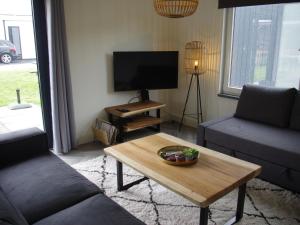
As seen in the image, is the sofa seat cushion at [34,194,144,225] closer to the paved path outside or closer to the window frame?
the paved path outside

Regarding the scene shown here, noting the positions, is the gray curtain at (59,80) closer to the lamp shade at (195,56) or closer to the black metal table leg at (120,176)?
the black metal table leg at (120,176)

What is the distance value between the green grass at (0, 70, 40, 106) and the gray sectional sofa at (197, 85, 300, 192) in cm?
207

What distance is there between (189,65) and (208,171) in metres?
2.38

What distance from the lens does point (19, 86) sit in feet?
11.0

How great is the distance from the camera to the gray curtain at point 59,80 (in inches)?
122

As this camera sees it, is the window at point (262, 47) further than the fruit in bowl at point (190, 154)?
Yes

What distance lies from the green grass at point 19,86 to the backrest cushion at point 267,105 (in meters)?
2.50

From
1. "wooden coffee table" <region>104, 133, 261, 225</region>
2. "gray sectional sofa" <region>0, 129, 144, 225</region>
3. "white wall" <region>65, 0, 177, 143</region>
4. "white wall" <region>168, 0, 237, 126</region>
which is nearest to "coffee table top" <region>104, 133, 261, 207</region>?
"wooden coffee table" <region>104, 133, 261, 225</region>

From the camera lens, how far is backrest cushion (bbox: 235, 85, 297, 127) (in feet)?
9.89

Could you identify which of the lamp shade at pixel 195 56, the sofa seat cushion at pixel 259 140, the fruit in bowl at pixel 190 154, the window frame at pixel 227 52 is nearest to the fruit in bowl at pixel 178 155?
the fruit in bowl at pixel 190 154

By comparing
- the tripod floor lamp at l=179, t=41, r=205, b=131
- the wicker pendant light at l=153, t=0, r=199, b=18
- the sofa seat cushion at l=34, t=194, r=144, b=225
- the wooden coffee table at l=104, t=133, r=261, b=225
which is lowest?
the sofa seat cushion at l=34, t=194, r=144, b=225

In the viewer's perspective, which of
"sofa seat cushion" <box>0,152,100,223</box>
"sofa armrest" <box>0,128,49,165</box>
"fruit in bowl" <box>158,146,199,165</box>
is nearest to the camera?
"sofa seat cushion" <box>0,152,100,223</box>

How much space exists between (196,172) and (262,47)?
7.34 feet

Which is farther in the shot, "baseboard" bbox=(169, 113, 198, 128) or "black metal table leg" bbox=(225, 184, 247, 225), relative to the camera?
"baseboard" bbox=(169, 113, 198, 128)
